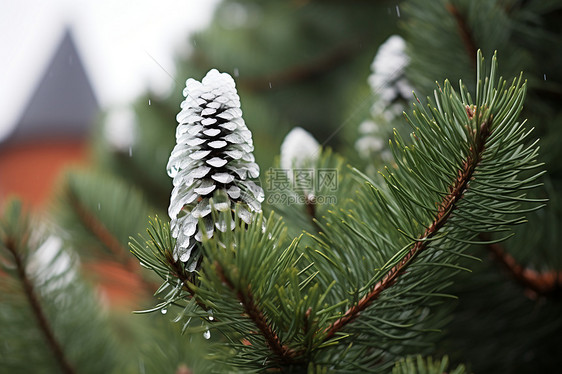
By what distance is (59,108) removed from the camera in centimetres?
503

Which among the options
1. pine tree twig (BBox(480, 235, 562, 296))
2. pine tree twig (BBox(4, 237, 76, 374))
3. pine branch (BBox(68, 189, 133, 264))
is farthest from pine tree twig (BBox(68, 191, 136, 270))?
pine tree twig (BBox(480, 235, 562, 296))

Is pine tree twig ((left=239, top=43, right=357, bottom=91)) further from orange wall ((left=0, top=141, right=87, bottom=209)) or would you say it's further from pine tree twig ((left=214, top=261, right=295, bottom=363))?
orange wall ((left=0, top=141, right=87, bottom=209))

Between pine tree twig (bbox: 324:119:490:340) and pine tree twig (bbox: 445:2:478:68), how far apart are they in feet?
1.00

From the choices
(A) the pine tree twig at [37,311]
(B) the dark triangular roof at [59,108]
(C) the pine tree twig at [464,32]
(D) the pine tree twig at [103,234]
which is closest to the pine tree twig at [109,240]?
(D) the pine tree twig at [103,234]

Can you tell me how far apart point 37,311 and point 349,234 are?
449 mm

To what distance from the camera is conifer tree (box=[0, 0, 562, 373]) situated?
0.34 metres

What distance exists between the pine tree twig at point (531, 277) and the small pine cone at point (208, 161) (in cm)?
34

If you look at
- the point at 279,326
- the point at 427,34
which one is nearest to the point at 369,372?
the point at 279,326

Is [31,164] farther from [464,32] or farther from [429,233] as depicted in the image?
[429,233]

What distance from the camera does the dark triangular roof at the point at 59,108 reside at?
16.0 ft

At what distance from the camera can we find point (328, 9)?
4.73 feet

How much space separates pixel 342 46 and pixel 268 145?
707mm

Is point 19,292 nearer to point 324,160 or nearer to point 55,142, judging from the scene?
point 324,160

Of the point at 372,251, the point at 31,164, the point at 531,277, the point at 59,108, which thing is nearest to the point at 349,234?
the point at 372,251
